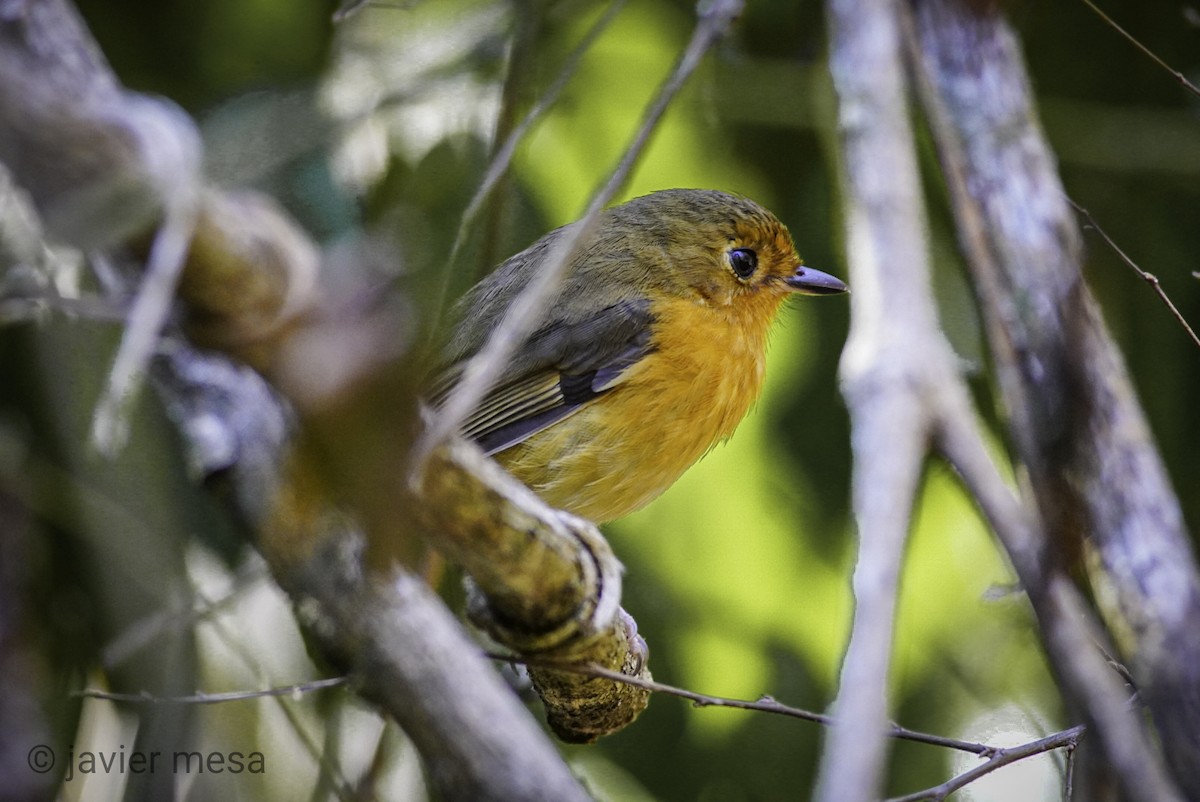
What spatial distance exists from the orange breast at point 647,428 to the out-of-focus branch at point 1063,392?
0.93m

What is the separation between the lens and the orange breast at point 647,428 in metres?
3.92

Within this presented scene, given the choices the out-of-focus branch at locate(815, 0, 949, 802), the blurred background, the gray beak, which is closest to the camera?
the out-of-focus branch at locate(815, 0, 949, 802)

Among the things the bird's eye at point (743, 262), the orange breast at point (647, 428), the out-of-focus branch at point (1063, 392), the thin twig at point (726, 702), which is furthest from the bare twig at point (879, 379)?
the bird's eye at point (743, 262)

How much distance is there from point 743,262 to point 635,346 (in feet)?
1.88

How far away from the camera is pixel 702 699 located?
281 cm

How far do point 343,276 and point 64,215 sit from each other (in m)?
0.50

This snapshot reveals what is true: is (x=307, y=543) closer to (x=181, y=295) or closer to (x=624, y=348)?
(x=181, y=295)

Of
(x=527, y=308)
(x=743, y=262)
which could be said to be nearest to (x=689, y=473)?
(x=743, y=262)

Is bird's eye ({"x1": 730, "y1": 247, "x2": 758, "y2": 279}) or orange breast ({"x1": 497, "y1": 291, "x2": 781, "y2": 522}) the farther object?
bird's eye ({"x1": 730, "y1": 247, "x2": 758, "y2": 279})

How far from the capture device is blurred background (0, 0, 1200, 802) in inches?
153

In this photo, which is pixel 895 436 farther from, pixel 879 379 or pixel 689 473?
pixel 689 473

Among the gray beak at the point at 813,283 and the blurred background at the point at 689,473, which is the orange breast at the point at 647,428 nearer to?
the gray beak at the point at 813,283

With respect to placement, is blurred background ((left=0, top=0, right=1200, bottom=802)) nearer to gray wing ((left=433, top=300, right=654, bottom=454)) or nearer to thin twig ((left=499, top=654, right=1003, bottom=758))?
gray wing ((left=433, top=300, right=654, bottom=454))

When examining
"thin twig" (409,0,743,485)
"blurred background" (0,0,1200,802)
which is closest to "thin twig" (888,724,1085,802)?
"blurred background" (0,0,1200,802)
